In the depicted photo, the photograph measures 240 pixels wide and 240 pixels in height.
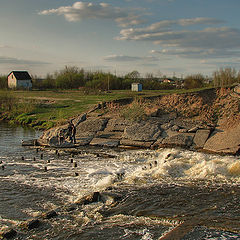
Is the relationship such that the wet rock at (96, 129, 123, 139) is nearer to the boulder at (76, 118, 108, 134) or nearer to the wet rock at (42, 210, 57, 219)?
the boulder at (76, 118, 108, 134)

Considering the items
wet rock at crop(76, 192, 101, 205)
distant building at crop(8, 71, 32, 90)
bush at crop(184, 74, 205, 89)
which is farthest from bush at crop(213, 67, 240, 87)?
distant building at crop(8, 71, 32, 90)

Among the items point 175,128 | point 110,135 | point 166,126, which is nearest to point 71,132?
point 110,135

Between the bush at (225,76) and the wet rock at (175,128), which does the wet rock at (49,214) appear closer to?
the wet rock at (175,128)

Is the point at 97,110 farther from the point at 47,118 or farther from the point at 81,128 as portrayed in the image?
the point at 47,118

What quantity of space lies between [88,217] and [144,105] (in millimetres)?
14251

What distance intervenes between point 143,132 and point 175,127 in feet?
6.55

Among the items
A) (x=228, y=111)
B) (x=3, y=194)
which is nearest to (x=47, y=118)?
(x=228, y=111)

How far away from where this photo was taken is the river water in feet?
25.0

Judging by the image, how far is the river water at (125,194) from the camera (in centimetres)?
762

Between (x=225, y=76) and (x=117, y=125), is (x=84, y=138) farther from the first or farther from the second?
(x=225, y=76)

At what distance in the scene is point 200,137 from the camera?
17328 mm

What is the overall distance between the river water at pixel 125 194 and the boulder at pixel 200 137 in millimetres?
1628

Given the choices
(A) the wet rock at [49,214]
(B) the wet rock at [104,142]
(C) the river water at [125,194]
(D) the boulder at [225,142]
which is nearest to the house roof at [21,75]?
(B) the wet rock at [104,142]

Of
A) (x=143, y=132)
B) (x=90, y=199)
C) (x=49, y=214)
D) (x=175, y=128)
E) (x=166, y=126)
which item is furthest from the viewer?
(x=166, y=126)
